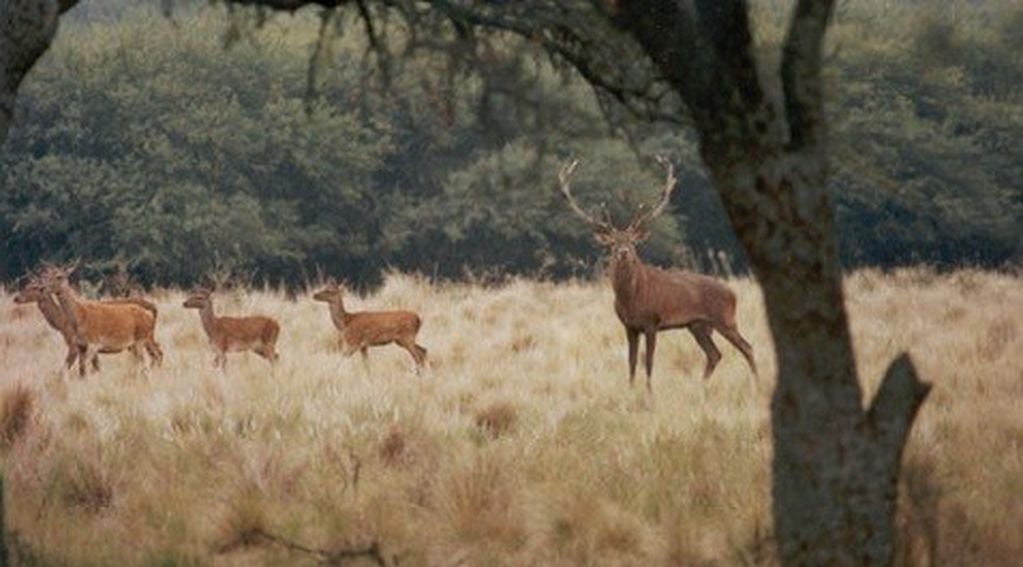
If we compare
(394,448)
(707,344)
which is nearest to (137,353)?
(707,344)

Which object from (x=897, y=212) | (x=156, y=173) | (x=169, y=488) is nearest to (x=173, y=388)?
(x=169, y=488)

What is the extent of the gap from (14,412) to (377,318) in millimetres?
4853

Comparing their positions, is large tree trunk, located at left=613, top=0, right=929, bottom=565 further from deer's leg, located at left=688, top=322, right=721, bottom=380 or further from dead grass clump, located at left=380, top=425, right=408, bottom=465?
deer's leg, located at left=688, top=322, right=721, bottom=380

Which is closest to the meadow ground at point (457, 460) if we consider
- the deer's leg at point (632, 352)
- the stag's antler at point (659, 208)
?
the deer's leg at point (632, 352)

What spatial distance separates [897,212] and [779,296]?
34.7 m

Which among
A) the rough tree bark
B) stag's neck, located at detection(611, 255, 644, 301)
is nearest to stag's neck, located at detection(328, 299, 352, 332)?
stag's neck, located at detection(611, 255, 644, 301)

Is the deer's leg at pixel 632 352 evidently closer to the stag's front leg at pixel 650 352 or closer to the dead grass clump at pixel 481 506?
the stag's front leg at pixel 650 352

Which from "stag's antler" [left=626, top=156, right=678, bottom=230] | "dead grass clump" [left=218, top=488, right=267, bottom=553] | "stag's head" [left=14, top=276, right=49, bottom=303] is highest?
"stag's antler" [left=626, top=156, right=678, bottom=230]

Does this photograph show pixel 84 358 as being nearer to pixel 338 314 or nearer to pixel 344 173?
pixel 338 314

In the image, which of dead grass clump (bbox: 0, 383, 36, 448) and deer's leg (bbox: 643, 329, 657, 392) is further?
deer's leg (bbox: 643, 329, 657, 392)

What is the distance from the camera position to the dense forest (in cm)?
3291

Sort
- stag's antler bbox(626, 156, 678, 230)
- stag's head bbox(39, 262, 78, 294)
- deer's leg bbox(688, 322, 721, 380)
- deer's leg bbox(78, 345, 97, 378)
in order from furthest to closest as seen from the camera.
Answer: stag's head bbox(39, 262, 78, 294) < deer's leg bbox(78, 345, 97, 378) < deer's leg bbox(688, 322, 721, 380) < stag's antler bbox(626, 156, 678, 230)

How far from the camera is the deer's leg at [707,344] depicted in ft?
40.6

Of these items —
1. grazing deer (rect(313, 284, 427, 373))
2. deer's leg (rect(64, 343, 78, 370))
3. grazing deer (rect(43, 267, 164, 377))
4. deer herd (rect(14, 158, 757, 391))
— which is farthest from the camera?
grazing deer (rect(313, 284, 427, 373))
